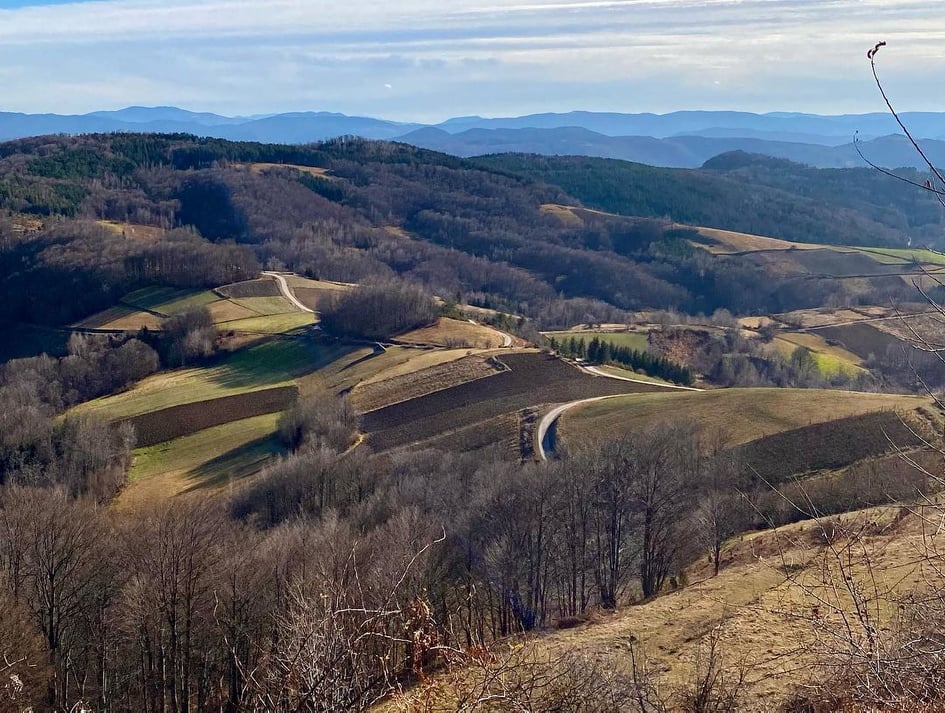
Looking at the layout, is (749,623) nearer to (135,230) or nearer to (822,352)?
(822,352)

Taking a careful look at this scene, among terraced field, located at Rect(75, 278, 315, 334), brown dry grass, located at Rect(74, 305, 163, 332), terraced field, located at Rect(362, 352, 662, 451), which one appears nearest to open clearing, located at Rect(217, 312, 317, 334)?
terraced field, located at Rect(75, 278, 315, 334)

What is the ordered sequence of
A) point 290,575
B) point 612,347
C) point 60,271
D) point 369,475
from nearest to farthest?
point 290,575
point 369,475
point 612,347
point 60,271

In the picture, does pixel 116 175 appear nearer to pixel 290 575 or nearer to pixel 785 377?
pixel 785 377

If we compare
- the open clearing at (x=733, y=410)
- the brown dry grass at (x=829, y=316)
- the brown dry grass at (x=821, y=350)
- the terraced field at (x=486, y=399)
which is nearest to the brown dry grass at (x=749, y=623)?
the open clearing at (x=733, y=410)

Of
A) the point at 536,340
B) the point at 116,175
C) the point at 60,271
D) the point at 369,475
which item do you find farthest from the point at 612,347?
the point at 116,175

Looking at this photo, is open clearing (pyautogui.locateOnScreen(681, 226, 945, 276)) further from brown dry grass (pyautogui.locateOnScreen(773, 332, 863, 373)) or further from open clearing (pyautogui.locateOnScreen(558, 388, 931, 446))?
open clearing (pyautogui.locateOnScreen(558, 388, 931, 446))

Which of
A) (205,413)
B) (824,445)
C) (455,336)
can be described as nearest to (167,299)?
(205,413)
